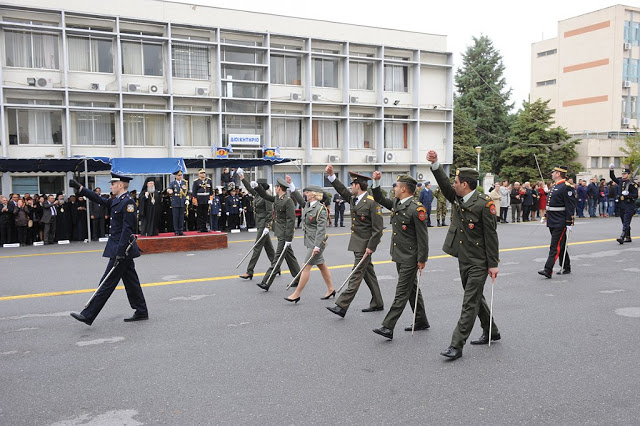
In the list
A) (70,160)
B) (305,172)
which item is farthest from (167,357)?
(305,172)

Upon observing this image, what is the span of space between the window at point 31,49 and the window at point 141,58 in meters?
3.07

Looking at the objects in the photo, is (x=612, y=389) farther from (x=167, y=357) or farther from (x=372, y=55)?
(x=372, y=55)

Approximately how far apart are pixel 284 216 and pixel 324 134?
73.8ft

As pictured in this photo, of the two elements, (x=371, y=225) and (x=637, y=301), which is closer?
(x=371, y=225)

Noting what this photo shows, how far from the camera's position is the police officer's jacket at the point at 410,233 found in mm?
6598

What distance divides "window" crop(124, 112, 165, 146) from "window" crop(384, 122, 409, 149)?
13.6 meters

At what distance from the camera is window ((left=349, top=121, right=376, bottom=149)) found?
3275 centimetres

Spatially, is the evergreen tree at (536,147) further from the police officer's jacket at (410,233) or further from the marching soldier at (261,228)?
the police officer's jacket at (410,233)

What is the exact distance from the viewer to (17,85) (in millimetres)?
23906

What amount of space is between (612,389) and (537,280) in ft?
18.4

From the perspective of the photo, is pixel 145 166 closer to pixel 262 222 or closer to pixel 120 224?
pixel 262 222

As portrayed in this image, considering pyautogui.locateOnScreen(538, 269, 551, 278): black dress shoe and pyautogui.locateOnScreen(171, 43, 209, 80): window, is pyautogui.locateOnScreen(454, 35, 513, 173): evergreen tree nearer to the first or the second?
pyautogui.locateOnScreen(171, 43, 209, 80): window

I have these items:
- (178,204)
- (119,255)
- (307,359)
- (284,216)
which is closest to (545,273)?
(284,216)

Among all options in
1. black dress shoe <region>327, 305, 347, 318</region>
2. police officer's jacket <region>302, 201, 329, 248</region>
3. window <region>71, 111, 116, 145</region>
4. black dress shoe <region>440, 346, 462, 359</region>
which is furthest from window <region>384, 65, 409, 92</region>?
black dress shoe <region>440, 346, 462, 359</region>
